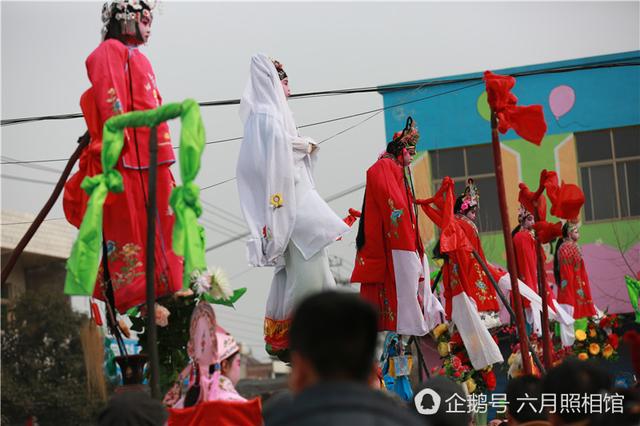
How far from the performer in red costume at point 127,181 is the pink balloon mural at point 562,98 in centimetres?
1435

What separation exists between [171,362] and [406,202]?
8.39 ft

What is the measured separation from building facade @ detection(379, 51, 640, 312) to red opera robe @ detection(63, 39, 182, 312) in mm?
12996

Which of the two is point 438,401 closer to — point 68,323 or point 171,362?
point 171,362

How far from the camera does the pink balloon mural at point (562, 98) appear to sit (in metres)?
19.5

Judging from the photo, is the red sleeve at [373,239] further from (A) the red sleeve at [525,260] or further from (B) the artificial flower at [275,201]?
(A) the red sleeve at [525,260]

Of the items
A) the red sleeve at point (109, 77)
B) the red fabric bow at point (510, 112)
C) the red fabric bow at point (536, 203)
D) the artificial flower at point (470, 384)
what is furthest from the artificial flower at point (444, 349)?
the red sleeve at point (109, 77)

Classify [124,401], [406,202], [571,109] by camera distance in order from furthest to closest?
[571,109], [406,202], [124,401]

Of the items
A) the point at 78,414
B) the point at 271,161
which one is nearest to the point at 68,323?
the point at 78,414

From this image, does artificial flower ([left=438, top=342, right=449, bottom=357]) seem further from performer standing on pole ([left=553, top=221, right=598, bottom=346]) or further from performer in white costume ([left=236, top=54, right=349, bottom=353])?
performer standing on pole ([left=553, top=221, right=598, bottom=346])

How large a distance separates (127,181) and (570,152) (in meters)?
14.9

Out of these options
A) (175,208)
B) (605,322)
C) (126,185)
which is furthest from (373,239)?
(605,322)

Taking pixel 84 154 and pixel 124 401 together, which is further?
pixel 84 154

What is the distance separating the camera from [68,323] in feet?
87.0

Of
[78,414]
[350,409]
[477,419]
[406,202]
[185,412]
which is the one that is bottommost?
[78,414]
